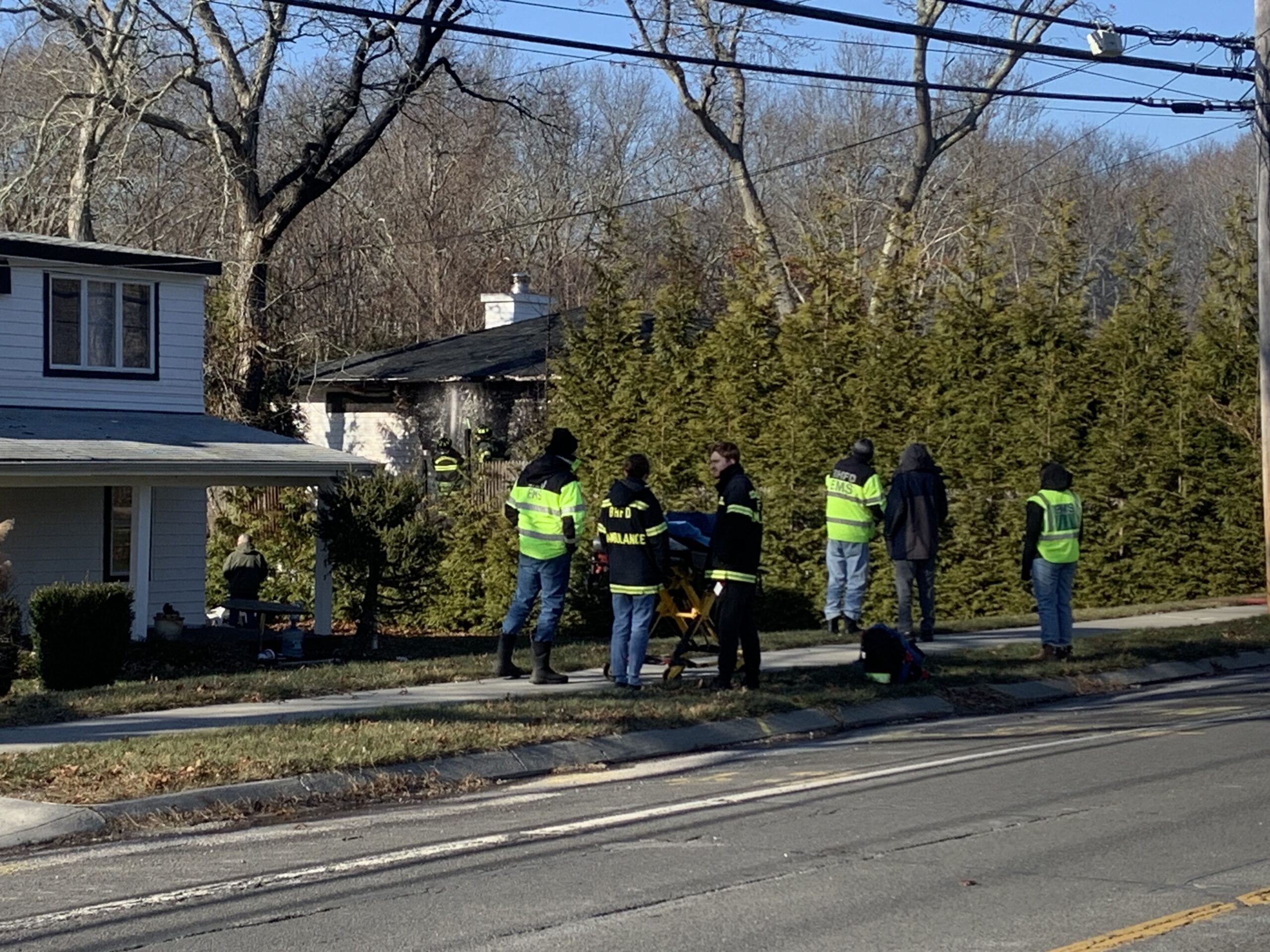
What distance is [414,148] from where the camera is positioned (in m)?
50.8

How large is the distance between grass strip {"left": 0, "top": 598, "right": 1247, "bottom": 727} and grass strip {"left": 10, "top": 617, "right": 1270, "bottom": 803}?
175 centimetres

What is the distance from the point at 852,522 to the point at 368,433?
64.2 ft

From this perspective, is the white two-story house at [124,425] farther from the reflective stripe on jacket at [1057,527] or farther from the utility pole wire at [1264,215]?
the utility pole wire at [1264,215]

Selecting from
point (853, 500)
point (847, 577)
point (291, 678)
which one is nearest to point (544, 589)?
point (291, 678)

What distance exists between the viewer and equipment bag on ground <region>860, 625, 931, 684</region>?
42.8 feet

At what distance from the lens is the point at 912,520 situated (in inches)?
605

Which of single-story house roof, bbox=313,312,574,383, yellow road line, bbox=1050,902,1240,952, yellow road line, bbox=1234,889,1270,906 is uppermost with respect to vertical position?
single-story house roof, bbox=313,312,574,383

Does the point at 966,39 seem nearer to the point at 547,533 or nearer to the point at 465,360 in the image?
the point at 547,533

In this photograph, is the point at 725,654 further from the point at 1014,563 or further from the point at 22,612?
the point at 22,612

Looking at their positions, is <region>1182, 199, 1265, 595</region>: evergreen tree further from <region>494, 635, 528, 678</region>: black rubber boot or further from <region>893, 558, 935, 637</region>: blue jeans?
<region>494, 635, 528, 678</region>: black rubber boot

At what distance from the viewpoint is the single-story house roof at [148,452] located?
19.2m

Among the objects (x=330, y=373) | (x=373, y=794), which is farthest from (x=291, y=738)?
(x=330, y=373)

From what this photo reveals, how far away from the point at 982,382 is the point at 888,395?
116 centimetres

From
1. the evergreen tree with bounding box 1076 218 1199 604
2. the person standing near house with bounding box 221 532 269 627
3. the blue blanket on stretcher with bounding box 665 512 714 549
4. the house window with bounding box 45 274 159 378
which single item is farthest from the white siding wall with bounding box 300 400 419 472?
the blue blanket on stretcher with bounding box 665 512 714 549
